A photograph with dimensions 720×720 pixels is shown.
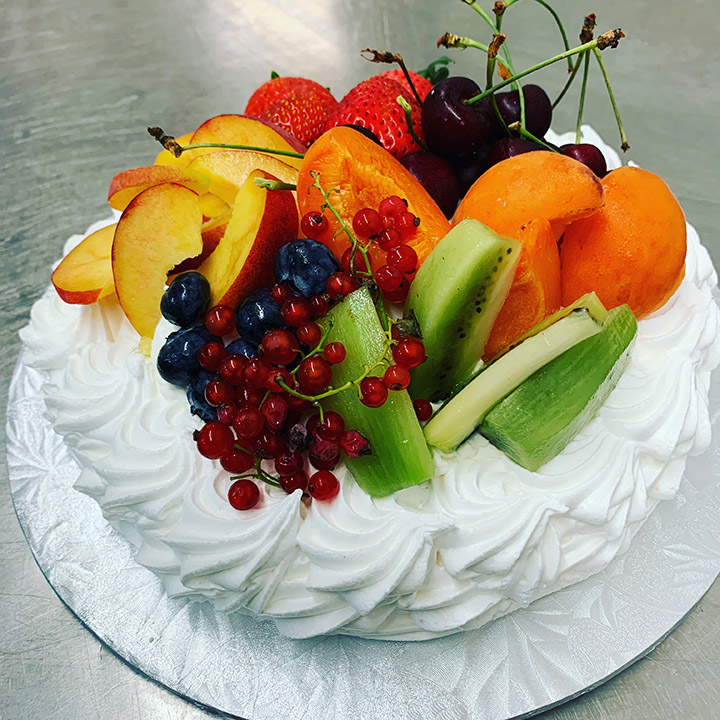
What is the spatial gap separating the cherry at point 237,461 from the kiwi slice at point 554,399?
0.40 meters

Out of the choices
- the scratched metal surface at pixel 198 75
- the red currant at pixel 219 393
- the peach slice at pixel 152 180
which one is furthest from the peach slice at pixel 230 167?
the scratched metal surface at pixel 198 75

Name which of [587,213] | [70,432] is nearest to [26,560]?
[70,432]

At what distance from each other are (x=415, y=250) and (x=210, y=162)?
0.52 m

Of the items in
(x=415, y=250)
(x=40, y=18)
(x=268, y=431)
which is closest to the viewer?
(x=268, y=431)

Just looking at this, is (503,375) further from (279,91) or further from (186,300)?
(279,91)

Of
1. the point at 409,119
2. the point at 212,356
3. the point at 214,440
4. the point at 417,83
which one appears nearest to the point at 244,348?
the point at 212,356

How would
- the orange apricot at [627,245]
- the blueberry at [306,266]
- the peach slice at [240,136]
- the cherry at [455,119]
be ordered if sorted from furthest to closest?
the peach slice at [240,136] → the cherry at [455,119] → the orange apricot at [627,245] → the blueberry at [306,266]

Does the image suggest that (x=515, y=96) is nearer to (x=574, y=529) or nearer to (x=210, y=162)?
(x=210, y=162)

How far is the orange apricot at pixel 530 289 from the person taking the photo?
1.15 m

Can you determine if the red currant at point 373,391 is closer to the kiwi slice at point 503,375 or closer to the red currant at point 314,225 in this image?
the kiwi slice at point 503,375

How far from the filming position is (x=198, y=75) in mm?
2805

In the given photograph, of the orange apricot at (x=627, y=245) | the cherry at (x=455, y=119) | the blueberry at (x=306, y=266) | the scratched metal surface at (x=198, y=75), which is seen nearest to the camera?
the blueberry at (x=306, y=266)

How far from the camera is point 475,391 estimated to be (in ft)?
3.69

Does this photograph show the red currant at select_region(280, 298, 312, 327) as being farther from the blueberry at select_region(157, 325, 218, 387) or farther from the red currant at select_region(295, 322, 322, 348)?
the blueberry at select_region(157, 325, 218, 387)
